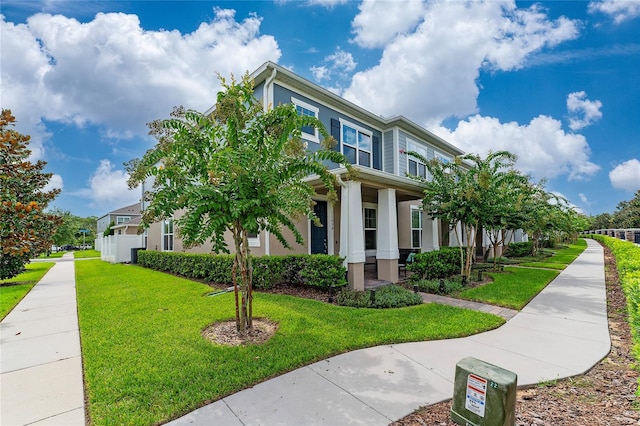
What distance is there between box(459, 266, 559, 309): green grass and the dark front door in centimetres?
451

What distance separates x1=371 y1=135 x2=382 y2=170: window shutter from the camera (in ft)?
44.4

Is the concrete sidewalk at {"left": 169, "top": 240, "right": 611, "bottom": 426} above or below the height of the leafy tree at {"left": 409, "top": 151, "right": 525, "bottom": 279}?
below

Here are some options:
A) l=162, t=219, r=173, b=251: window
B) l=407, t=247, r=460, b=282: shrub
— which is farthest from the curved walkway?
l=162, t=219, r=173, b=251: window

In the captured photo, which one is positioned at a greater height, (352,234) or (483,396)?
(352,234)

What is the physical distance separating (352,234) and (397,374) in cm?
448

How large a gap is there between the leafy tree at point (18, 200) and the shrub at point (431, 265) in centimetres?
942

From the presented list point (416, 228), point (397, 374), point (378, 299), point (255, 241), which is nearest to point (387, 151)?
point (416, 228)

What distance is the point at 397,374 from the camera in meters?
3.56

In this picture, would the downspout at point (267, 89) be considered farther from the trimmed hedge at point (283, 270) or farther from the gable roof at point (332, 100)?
the trimmed hedge at point (283, 270)

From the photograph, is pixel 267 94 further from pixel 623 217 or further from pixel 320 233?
pixel 623 217

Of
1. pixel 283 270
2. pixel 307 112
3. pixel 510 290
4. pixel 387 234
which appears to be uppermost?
pixel 307 112

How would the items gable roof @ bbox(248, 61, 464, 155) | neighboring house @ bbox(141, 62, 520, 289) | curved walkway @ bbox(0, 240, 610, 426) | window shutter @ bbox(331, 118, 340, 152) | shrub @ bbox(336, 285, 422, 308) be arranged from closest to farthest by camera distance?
curved walkway @ bbox(0, 240, 610, 426)
shrub @ bbox(336, 285, 422, 308)
neighboring house @ bbox(141, 62, 520, 289)
gable roof @ bbox(248, 61, 464, 155)
window shutter @ bbox(331, 118, 340, 152)

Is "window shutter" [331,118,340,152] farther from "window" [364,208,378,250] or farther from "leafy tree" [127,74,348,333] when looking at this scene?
"leafy tree" [127,74,348,333]

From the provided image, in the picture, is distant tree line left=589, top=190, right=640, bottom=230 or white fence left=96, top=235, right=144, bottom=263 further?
distant tree line left=589, top=190, right=640, bottom=230
